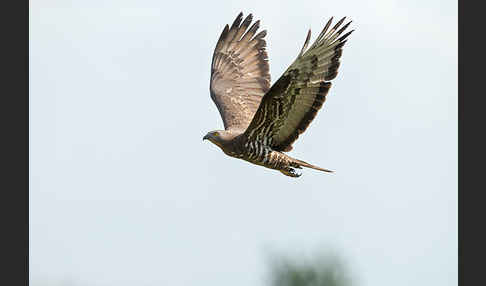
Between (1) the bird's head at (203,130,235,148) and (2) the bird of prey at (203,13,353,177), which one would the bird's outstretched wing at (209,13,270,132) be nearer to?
(2) the bird of prey at (203,13,353,177)

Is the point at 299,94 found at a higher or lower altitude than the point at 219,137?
higher

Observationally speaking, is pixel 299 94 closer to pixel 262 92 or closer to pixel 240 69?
pixel 262 92

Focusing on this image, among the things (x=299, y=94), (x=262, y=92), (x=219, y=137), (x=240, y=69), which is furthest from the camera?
(x=240, y=69)

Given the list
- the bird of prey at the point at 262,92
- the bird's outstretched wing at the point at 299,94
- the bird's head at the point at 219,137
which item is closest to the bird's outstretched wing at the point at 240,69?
the bird of prey at the point at 262,92

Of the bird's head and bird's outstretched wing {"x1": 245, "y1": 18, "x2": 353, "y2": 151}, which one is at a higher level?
bird's outstretched wing {"x1": 245, "y1": 18, "x2": 353, "y2": 151}

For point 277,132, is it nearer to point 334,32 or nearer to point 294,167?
point 294,167

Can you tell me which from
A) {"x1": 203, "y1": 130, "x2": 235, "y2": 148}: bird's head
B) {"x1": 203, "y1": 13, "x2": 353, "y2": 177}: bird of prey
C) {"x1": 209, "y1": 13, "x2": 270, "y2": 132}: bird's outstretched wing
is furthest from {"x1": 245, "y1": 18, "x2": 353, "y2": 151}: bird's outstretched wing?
{"x1": 209, "y1": 13, "x2": 270, "y2": 132}: bird's outstretched wing

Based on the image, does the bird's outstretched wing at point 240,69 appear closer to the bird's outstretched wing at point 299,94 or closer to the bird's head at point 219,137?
the bird's head at point 219,137

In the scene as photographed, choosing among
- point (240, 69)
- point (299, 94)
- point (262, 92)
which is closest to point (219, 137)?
point (299, 94)

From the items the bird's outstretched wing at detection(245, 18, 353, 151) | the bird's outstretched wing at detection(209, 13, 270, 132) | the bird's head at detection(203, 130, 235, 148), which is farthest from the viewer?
the bird's outstretched wing at detection(209, 13, 270, 132)

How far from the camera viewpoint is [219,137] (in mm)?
13695

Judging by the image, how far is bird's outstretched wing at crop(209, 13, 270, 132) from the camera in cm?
1534

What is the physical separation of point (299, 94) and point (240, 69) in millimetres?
3066

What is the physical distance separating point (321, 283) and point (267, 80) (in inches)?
776
